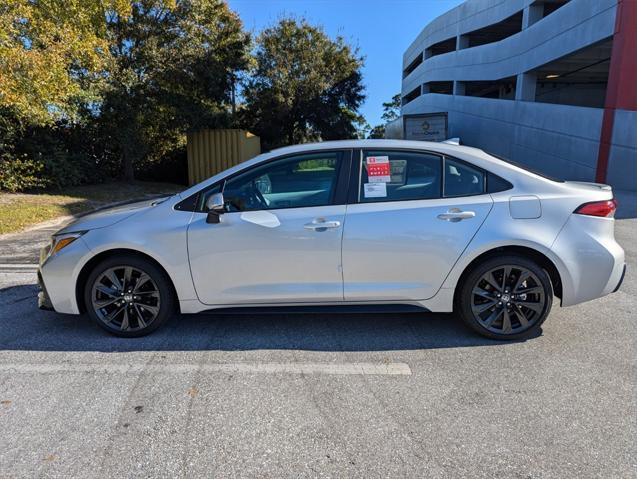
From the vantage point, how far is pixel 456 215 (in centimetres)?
366

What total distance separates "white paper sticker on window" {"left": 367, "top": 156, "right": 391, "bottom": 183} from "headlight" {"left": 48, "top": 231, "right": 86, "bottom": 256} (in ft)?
8.18

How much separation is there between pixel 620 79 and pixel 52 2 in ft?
52.6

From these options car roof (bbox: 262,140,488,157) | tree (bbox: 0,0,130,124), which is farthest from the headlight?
tree (bbox: 0,0,130,124)

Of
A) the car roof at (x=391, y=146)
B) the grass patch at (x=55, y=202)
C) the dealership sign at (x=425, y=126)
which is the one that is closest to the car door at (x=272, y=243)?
the car roof at (x=391, y=146)

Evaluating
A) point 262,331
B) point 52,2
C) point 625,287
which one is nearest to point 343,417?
point 262,331

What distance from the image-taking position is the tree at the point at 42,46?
868cm

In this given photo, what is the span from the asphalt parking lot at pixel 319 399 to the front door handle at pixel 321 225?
977mm

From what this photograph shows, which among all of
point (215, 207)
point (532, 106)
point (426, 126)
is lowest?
point (215, 207)

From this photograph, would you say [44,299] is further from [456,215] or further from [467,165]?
[467,165]

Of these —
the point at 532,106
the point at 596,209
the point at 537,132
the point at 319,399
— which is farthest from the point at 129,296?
the point at 532,106

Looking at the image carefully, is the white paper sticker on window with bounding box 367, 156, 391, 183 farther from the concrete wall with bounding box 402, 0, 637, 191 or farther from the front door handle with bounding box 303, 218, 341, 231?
the concrete wall with bounding box 402, 0, 637, 191

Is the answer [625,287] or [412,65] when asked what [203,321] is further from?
[412,65]

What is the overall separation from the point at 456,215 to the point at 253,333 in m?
2.02

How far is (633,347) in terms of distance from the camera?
3719 mm
